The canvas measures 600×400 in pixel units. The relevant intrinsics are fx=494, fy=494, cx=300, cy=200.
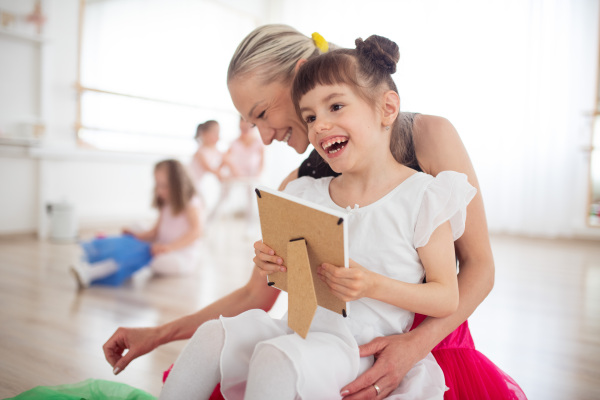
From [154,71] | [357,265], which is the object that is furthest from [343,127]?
[154,71]

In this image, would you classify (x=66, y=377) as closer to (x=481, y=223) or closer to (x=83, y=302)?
(x=83, y=302)

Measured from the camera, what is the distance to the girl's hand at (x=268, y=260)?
0.87 metres

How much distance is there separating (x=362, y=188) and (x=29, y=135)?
154 inches

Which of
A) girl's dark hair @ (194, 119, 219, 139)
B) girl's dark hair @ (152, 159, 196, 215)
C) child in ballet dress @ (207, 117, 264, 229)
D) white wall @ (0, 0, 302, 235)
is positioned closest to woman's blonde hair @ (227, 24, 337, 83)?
girl's dark hair @ (152, 159, 196, 215)

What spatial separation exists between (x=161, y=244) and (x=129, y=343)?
6.97 ft

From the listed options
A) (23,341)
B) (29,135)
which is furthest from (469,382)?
(29,135)

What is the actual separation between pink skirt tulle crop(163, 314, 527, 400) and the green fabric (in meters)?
0.32

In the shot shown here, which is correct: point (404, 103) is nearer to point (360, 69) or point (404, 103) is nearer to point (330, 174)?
point (330, 174)

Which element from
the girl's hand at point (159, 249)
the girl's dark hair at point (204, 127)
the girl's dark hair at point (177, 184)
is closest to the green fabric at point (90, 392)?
the girl's hand at point (159, 249)

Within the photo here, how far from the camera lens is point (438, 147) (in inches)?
42.2

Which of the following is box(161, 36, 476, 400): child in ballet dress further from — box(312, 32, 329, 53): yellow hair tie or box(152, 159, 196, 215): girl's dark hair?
box(152, 159, 196, 215): girl's dark hair

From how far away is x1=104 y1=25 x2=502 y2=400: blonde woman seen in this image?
88 cm

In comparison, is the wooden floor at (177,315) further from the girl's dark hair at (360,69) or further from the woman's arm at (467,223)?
the girl's dark hair at (360,69)

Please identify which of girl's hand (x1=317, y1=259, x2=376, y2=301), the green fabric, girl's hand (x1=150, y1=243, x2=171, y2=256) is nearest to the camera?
girl's hand (x1=317, y1=259, x2=376, y2=301)
